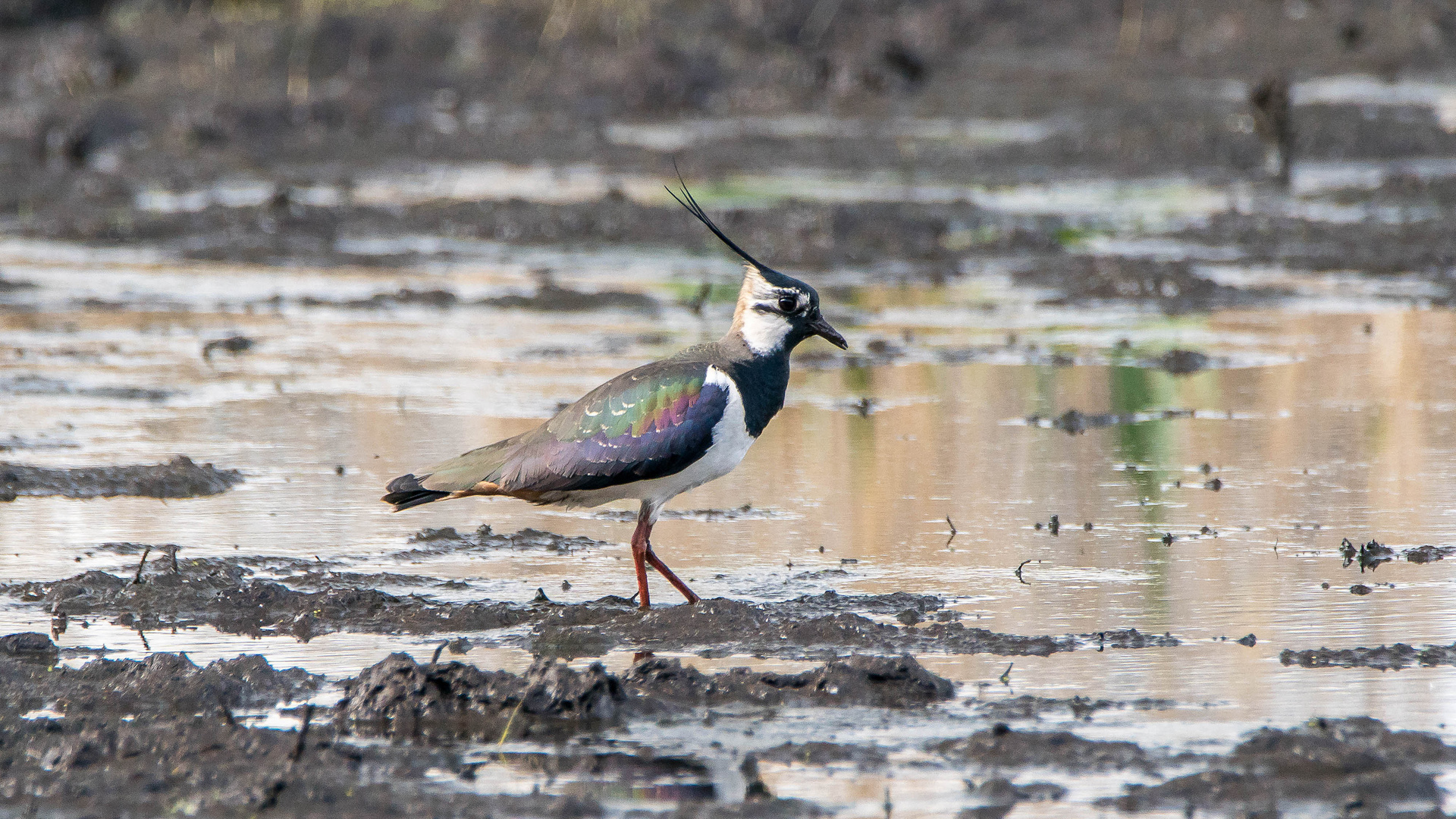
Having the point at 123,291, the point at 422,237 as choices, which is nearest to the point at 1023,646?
the point at 123,291

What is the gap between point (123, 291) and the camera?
1230 cm

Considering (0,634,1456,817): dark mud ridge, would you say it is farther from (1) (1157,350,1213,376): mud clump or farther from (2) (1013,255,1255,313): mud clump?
(2) (1013,255,1255,313): mud clump

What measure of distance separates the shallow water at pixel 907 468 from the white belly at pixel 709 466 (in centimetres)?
29

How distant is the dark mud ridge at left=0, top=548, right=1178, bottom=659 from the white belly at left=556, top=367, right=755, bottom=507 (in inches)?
13.1

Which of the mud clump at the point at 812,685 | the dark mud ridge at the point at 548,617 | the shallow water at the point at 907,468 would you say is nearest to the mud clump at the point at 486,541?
the shallow water at the point at 907,468

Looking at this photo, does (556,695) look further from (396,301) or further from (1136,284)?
(1136,284)

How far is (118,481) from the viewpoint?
7406 millimetres

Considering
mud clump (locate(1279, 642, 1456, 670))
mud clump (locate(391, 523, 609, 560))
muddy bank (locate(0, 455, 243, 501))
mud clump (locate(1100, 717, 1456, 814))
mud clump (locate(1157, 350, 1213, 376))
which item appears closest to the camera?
mud clump (locate(1100, 717, 1456, 814))

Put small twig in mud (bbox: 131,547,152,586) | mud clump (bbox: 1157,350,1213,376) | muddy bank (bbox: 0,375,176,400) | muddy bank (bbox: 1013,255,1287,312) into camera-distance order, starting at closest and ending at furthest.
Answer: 1. small twig in mud (bbox: 131,547,152,586)
2. muddy bank (bbox: 0,375,176,400)
3. mud clump (bbox: 1157,350,1213,376)
4. muddy bank (bbox: 1013,255,1287,312)

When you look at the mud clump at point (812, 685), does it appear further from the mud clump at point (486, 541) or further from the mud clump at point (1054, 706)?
the mud clump at point (486, 541)

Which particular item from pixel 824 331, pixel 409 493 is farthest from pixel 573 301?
pixel 409 493

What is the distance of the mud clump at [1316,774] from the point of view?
408cm

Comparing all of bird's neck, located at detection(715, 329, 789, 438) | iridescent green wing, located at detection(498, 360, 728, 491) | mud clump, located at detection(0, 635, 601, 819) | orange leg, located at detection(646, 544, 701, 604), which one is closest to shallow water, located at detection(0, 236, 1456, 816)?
orange leg, located at detection(646, 544, 701, 604)

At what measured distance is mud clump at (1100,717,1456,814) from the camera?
13.4 ft
